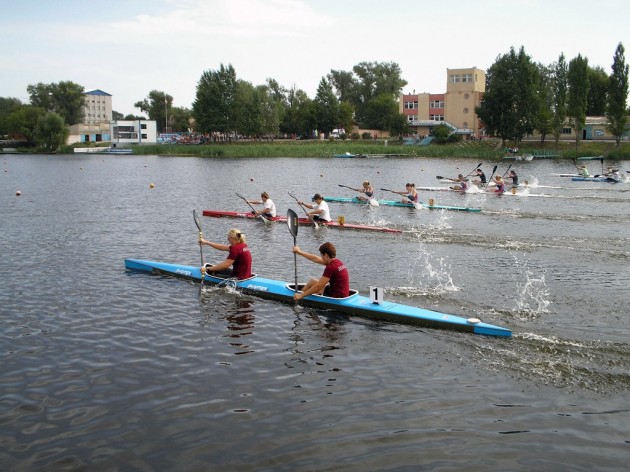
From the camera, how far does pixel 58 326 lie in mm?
11758

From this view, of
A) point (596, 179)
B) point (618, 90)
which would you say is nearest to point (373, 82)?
point (618, 90)

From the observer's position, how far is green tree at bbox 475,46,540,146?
80000mm

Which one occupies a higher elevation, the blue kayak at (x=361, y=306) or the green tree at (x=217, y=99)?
the green tree at (x=217, y=99)

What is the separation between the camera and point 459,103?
339 ft

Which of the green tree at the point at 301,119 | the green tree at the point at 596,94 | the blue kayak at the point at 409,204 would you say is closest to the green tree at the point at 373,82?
the green tree at the point at 301,119

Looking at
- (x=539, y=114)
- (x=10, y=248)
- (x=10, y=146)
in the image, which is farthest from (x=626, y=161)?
(x=10, y=146)

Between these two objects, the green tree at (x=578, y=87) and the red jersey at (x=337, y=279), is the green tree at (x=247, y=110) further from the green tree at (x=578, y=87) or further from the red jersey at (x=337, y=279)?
the red jersey at (x=337, y=279)

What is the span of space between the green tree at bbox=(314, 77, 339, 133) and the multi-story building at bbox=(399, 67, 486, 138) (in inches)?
559

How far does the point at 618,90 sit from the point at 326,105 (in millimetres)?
52235

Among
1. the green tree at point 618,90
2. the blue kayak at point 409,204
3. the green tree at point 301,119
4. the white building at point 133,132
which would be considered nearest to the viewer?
the blue kayak at point 409,204

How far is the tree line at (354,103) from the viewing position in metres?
75.6

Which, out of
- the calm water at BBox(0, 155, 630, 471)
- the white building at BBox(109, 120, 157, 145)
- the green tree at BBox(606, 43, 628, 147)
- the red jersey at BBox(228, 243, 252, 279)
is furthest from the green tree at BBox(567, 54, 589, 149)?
the white building at BBox(109, 120, 157, 145)

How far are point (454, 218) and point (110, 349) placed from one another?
60.0ft

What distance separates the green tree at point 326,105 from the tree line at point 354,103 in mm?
184
